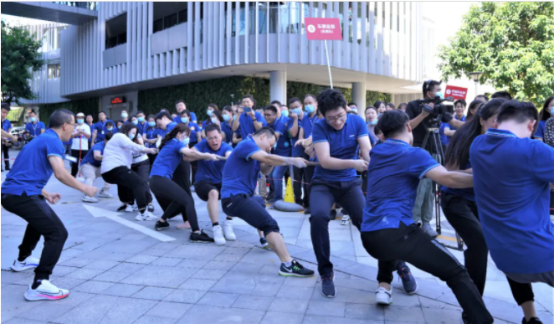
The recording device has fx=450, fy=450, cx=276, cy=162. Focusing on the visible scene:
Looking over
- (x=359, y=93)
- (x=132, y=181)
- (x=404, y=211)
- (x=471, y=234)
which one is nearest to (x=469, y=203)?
(x=471, y=234)

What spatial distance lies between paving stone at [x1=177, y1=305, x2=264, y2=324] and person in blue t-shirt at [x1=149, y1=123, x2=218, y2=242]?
228 cm

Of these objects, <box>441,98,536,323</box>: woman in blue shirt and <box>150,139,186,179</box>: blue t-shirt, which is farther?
<box>150,139,186,179</box>: blue t-shirt

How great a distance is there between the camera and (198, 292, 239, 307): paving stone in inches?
149

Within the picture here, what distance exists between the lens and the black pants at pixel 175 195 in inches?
239

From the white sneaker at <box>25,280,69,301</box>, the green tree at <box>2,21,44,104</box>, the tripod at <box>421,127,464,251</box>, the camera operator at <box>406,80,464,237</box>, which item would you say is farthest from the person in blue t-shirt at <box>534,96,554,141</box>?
the green tree at <box>2,21,44,104</box>

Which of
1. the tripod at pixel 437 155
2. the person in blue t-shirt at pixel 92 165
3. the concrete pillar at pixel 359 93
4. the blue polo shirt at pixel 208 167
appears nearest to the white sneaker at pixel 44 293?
the blue polo shirt at pixel 208 167

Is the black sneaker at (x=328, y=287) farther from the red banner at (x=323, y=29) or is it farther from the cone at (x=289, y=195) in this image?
the red banner at (x=323, y=29)

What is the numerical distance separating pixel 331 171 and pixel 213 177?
258 centimetres

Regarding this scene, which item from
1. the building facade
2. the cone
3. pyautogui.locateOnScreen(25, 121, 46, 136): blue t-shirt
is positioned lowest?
the cone

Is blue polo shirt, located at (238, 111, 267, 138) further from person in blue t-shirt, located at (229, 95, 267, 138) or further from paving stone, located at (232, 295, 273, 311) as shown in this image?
paving stone, located at (232, 295, 273, 311)

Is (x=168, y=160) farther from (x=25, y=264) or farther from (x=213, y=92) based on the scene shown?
(x=213, y=92)

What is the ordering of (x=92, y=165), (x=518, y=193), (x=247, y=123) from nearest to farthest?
(x=518, y=193)
(x=247, y=123)
(x=92, y=165)

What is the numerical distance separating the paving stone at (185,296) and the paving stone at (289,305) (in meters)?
0.68

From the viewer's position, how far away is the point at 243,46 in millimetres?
17797
